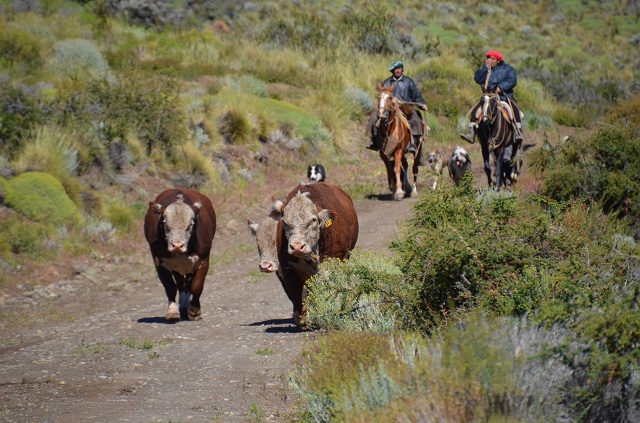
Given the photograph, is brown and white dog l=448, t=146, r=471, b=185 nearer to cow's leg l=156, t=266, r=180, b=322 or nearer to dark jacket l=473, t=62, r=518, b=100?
dark jacket l=473, t=62, r=518, b=100

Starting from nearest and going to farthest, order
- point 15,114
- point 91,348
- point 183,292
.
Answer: point 91,348, point 183,292, point 15,114

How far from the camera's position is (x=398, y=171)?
21.8 meters

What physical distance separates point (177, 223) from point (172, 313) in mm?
1441

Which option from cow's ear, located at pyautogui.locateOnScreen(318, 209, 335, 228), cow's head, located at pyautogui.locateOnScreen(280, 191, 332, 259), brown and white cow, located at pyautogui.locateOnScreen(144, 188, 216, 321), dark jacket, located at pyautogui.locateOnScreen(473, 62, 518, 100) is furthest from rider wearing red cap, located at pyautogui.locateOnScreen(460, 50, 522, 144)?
cow's head, located at pyautogui.locateOnScreen(280, 191, 332, 259)

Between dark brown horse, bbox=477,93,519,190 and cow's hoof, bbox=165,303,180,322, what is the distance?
8.66m

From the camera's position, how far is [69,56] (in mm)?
27469

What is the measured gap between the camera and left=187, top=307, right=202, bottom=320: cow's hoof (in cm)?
1302

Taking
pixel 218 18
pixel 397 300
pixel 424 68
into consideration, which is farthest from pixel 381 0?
pixel 397 300

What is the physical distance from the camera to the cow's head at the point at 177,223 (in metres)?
12.0

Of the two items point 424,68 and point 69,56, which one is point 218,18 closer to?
point 424,68

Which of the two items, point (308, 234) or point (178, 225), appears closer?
point (308, 234)

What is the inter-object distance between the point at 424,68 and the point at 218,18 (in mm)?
13057

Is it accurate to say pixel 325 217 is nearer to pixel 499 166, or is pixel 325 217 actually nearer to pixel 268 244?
pixel 268 244

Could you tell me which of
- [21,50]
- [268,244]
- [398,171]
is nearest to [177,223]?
[268,244]
